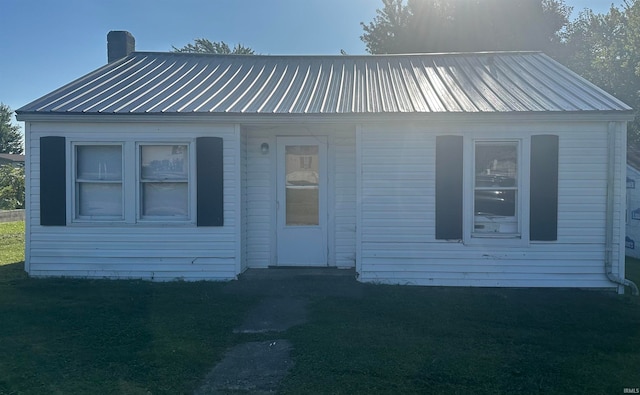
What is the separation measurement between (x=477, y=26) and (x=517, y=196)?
58.8 feet

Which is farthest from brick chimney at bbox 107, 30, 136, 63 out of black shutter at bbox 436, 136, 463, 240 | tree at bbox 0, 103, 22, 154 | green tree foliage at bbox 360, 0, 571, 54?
tree at bbox 0, 103, 22, 154

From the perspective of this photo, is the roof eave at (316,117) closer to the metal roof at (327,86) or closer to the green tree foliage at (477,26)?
the metal roof at (327,86)

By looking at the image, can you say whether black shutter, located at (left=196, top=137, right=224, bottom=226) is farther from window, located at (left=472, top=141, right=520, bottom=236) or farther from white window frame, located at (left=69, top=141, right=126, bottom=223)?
window, located at (left=472, top=141, right=520, bottom=236)

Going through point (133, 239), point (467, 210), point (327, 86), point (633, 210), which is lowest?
point (133, 239)

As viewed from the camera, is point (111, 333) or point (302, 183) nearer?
point (111, 333)

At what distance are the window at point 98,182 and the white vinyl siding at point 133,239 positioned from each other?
174 mm

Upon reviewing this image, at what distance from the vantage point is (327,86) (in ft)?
30.2

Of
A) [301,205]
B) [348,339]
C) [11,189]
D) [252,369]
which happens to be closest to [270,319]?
[348,339]

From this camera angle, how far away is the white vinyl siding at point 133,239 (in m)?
7.79

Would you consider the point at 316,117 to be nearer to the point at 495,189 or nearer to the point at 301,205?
the point at 301,205

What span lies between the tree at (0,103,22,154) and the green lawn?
45.1 m

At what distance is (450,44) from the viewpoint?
2300 cm

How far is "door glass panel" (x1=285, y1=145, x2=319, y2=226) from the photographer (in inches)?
340

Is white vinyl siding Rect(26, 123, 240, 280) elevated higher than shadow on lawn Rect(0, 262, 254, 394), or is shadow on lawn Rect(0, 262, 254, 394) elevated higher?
white vinyl siding Rect(26, 123, 240, 280)
